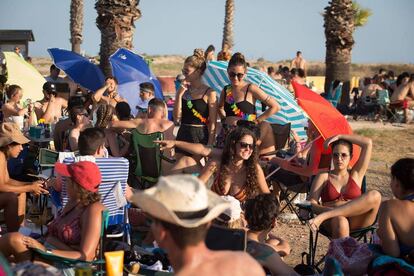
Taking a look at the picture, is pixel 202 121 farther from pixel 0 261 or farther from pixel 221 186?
pixel 0 261

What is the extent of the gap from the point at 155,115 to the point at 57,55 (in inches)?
139

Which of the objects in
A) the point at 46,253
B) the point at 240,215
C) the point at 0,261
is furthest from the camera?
the point at 240,215

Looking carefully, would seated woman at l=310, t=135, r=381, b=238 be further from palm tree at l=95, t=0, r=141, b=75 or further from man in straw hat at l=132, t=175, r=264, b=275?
palm tree at l=95, t=0, r=141, b=75

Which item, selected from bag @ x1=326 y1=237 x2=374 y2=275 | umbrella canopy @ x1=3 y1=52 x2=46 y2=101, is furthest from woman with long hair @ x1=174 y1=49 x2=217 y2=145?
umbrella canopy @ x1=3 y1=52 x2=46 y2=101

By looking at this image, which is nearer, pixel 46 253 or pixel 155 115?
pixel 46 253

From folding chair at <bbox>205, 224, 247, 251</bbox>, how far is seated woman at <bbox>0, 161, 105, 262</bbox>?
823 millimetres

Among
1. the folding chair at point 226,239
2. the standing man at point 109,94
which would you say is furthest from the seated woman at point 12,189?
the standing man at point 109,94

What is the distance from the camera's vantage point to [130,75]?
10.1 metres

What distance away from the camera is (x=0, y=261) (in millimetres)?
3025

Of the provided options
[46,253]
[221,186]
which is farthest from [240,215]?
[46,253]

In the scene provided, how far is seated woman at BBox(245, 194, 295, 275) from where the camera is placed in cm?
422

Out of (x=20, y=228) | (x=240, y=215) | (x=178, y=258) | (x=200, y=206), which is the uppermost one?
(x=200, y=206)

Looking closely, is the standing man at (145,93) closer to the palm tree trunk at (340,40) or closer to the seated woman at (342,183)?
the seated woman at (342,183)

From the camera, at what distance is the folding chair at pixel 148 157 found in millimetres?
7227
